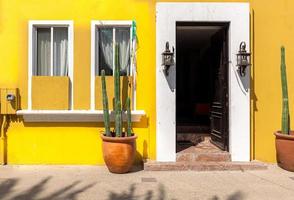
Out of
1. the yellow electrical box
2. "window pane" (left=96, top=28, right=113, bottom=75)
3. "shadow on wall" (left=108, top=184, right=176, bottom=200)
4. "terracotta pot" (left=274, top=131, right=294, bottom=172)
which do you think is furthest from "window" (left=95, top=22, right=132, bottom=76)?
"terracotta pot" (left=274, top=131, right=294, bottom=172)

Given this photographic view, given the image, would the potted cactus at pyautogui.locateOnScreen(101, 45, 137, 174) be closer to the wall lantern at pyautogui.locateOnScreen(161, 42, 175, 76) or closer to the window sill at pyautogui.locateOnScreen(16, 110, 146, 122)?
the window sill at pyautogui.locateOnScreen(16, 110, 146, 122)

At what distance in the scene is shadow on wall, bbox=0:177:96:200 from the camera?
541 centimetres

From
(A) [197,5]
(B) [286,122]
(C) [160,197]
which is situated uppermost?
(A) [197,5]

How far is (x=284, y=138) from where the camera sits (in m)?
6.88

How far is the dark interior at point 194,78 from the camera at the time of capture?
976 centimetres

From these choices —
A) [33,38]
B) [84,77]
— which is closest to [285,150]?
[84,77]

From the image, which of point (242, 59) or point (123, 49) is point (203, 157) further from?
point (123, 49)

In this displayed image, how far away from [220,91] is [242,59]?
1.09 meters

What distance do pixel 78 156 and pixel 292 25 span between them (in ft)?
17.6

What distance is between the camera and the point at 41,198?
5.36 metres

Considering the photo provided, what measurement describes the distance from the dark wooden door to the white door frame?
9.7 inches

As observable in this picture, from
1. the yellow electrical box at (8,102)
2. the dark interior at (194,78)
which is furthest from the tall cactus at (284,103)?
the yellow electrical box at (8,102)

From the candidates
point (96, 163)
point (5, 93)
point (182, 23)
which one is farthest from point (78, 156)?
point (182, 23)

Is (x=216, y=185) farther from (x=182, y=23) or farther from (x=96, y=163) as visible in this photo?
(x=182, y=23)
